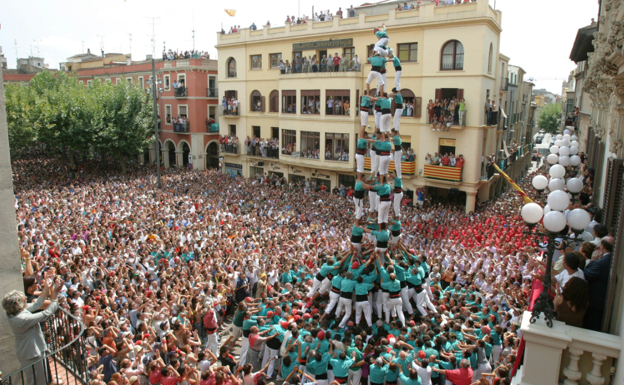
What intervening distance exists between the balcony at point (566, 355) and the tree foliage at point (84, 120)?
34.8 m

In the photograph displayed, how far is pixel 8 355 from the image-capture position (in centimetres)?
621

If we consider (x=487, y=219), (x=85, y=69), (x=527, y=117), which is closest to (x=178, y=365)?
(x=487, y=219)

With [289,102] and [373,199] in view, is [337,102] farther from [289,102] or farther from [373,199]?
[373,199]

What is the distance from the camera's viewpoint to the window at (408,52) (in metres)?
25.8

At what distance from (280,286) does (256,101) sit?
23.0m

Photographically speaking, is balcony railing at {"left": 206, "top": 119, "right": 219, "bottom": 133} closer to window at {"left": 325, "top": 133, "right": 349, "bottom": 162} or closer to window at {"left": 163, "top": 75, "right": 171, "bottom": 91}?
window at {"left": 163, "top": 75, "right": 171, "bottom": 91}

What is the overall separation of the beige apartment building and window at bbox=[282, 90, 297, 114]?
7 cm

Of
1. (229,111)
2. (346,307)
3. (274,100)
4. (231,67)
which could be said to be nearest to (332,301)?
(346,307)

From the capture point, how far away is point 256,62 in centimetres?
3422

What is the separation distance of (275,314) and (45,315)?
664 centimetres

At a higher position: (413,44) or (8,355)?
(413,44)

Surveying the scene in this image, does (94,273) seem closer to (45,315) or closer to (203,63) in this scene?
(45,315)

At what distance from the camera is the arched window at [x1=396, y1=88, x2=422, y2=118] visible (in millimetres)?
25812

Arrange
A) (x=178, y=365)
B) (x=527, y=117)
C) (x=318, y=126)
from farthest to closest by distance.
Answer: (x=527, y=117), (x=318, y=126), (x=178, y=365)
